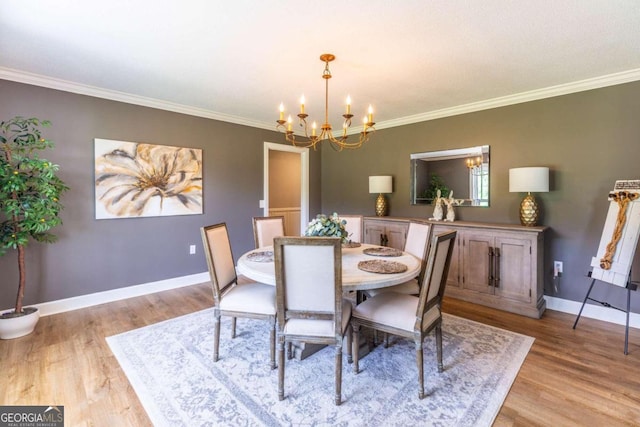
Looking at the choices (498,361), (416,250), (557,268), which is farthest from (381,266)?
(557,268)

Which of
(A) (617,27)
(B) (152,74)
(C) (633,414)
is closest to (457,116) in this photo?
(A) (617,27)

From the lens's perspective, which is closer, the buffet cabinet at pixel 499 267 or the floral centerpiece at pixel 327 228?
the floral centerpiece at pixel 327 228

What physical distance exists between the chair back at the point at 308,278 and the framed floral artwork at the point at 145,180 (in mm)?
2724

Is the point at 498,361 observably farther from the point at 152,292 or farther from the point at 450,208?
the point at 152,292

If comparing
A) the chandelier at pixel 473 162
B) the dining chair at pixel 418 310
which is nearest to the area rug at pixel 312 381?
the dining chair at pixel 418 310

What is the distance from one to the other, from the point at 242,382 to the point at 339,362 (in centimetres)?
72

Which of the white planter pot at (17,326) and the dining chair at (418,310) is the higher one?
the dining chair at (418,310)

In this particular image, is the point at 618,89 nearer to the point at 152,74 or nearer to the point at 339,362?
the point at 339,362

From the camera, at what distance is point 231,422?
1.63 metres

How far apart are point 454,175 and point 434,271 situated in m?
2.53

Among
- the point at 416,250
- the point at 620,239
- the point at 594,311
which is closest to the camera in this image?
the point at 620,239

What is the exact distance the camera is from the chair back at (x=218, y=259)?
7.27 feet

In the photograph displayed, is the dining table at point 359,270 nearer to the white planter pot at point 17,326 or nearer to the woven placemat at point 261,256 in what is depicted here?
the woven placemat at point 261,256

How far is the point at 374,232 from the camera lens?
4301 millimetres
